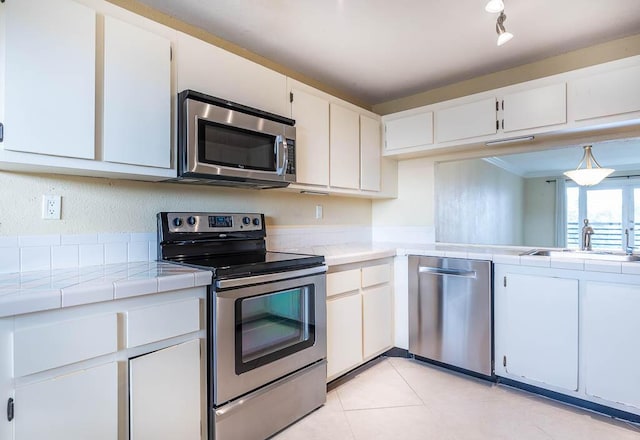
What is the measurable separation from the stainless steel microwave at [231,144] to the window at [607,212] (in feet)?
6.92

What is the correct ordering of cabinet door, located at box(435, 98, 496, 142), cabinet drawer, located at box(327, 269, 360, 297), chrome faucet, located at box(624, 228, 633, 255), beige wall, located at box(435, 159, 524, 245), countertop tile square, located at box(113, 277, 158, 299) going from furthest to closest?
beige wall, located at box(435, 159, 524, 245), cabinet door, located at box(435, 98, 496, 142), chrome faucet, located at box(624, 228, 633, 255), cabinet drawer, located at box(327, 269, 360, 297), countertop tile square, located at box(113, 277, 158, 299)

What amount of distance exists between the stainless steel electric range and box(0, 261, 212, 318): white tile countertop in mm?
150

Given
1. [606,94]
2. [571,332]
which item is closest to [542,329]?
[571,332]

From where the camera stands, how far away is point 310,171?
8.07 feet

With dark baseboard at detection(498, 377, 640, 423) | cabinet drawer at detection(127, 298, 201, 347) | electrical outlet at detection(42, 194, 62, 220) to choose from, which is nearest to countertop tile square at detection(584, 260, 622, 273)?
dark baseboard at detection(498, 377, 640, 423)

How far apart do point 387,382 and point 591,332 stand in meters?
1.25

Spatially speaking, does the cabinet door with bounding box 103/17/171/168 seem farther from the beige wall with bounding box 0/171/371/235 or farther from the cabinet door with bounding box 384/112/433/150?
the cabinet door with bounding box 384/112/433/150

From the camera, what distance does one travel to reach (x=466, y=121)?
2668 millimetres

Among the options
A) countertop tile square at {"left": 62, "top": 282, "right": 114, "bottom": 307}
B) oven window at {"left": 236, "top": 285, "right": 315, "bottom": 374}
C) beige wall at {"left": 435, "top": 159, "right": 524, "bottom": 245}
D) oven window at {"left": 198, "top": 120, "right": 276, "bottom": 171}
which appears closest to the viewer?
countertop tile square at {"left": 62, "top": 282, "right": 114, "bottom": 307}

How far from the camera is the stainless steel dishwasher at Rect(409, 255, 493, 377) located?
236 centimetres

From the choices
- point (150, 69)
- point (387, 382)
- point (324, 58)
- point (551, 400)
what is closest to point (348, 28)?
point (324, 58)

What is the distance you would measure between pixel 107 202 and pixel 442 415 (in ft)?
7.13

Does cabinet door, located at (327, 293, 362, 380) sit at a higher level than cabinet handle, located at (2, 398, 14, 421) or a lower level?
lower

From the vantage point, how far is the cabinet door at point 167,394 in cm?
134
